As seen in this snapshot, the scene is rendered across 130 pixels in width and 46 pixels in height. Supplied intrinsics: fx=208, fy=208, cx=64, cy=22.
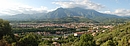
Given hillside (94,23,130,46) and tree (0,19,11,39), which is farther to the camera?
tree (0,19,11,39)

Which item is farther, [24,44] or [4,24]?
[4,24]

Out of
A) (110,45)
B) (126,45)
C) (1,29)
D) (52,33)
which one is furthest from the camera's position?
(52,33)

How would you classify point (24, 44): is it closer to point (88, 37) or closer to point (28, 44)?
point (28, 44)

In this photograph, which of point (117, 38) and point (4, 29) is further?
point (117, 38)

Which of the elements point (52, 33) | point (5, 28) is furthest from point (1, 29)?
point (52, 33)

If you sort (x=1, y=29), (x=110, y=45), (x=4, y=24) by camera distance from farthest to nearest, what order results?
1. (x=4, y=24)
2. (x=1, y=29)
3. (x=110, y=45)

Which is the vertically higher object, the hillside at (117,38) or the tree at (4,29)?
the tree at (4,29)

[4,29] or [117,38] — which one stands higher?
[4,29]

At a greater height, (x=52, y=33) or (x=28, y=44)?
(x=28, y=44)

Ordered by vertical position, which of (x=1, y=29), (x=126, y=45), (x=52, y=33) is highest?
(x=1, y=29)

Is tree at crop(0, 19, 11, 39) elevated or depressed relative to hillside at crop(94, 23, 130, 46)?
elevated

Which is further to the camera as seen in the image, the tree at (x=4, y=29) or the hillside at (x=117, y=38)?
the tree at (x=4, y=29)
